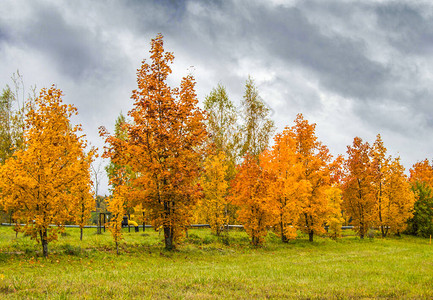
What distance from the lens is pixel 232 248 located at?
2197 cm

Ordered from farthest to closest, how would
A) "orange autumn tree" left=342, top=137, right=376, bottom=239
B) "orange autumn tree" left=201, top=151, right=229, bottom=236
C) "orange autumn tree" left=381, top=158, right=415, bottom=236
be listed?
"orange autumn tree" left=381, top=158, right=415, bottom=236 → "orange autumn tree" left=342, top=137, right=376, bottom=239 → "orange autumn tree" left=201, top=151, right=229, bottom=236

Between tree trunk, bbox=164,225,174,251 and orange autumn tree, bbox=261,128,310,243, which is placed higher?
orange autumn tree, bbox=261,128,310,243

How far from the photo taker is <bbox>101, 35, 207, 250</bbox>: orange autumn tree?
59.5 feet

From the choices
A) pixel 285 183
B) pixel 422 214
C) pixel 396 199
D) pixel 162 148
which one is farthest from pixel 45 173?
pixel 422 214

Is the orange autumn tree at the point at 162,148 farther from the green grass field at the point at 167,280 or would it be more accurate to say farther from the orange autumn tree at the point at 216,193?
the orange autumn tree at the point at 216,193

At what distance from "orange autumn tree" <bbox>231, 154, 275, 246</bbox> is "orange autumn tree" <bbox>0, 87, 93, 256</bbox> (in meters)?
11.5

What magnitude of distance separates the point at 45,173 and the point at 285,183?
655 inches

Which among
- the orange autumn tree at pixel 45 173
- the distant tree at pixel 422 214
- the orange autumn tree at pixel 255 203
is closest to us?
the orange autumn tree at pixel 45 173

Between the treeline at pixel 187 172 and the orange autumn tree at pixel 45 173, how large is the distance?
4 cm

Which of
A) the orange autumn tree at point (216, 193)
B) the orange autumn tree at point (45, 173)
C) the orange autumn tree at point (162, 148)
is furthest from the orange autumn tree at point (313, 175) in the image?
the orange autumn tree at point (45, 173)

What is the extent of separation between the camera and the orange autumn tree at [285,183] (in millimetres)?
24594

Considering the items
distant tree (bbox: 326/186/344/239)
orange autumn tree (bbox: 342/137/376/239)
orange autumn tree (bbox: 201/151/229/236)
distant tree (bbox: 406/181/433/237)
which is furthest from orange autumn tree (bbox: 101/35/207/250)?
distant tree (bbox: 406/181/433/237)

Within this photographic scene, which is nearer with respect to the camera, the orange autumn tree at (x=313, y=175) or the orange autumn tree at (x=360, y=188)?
the orange autumn tree at (x=313, y=175)

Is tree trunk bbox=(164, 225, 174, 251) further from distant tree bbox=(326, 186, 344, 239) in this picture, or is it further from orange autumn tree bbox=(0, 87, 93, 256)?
distant tree bbox=(326, 186, 344, 239)
